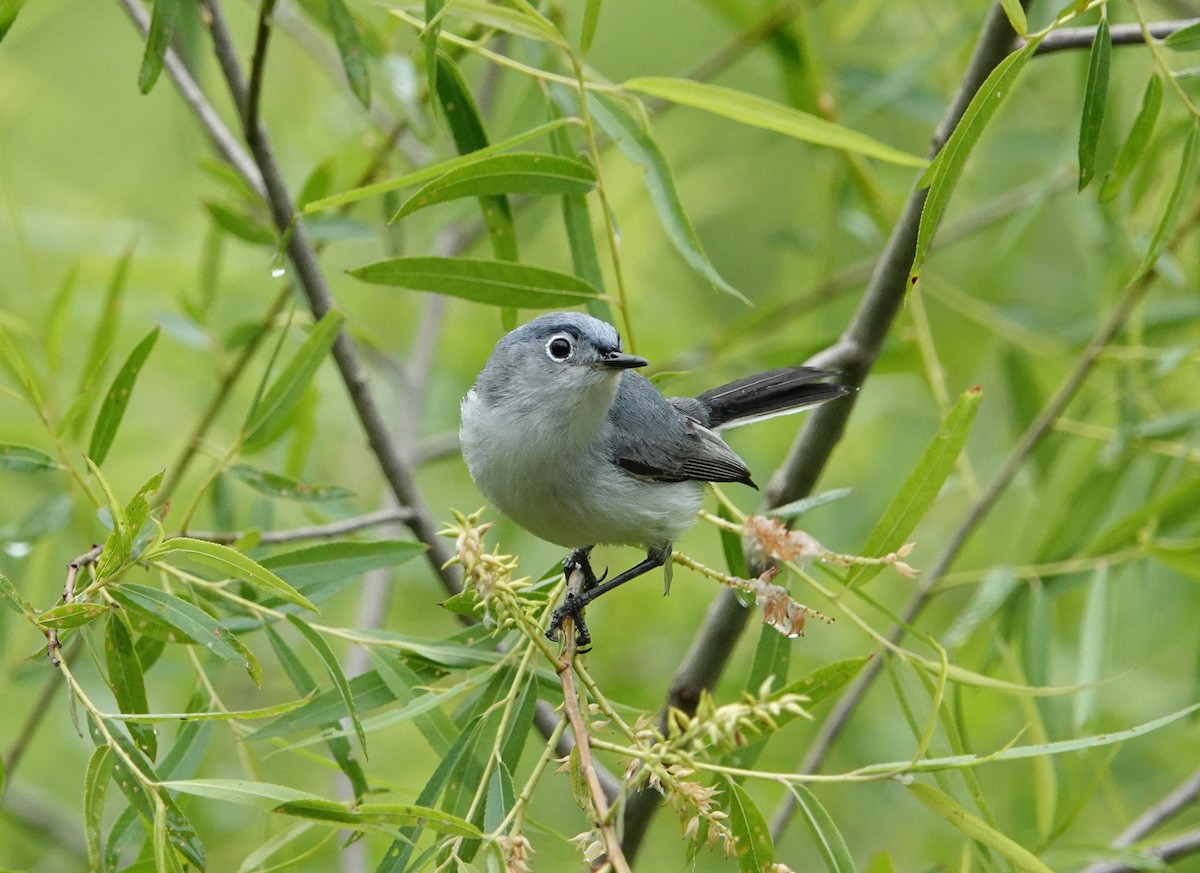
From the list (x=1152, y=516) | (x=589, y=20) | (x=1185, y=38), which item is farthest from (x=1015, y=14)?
(x=1152, y=516)

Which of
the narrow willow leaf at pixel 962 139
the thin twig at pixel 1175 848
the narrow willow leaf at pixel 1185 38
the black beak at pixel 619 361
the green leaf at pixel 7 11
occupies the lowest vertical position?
the thin twig at pixel 1175 848

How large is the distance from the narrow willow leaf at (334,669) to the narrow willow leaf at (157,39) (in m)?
0.85

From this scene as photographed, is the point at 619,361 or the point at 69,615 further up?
the point at 619,361

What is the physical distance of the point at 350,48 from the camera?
6.59 ft

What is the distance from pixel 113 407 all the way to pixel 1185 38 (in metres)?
1.77

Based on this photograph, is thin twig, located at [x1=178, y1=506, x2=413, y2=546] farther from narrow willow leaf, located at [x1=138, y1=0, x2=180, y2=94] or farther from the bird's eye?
narrow willow leaf, located at [x1=138, y1=0, x2=180, y2=94]

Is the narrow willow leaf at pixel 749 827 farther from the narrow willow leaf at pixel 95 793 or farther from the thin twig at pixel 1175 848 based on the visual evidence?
the thin twig at pixel 1175 848

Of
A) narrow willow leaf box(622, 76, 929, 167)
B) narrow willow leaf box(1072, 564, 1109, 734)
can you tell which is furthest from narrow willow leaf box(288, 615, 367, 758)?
narrow willow leaf box(1072, 564, 1109, 734)

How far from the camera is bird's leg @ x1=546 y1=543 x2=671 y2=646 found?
2.42 meters

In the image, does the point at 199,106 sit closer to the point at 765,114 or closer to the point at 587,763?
the point at 765,114

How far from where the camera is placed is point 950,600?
4164 millimetres

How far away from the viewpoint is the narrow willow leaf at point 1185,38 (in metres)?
1.79

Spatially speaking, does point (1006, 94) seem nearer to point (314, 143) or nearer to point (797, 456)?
point (797, 456)

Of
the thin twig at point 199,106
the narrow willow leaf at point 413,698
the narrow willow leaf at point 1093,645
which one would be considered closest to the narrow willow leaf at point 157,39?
the thin twig at point 199,106
